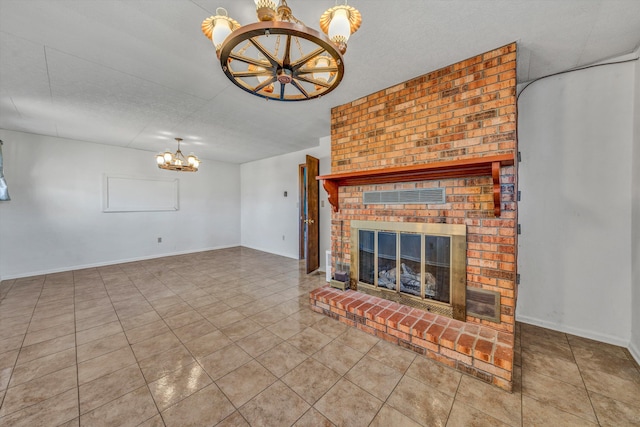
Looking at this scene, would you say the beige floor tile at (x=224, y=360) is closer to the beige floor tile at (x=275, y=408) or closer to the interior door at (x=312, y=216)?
the beige floor tile at (x=275, y=408)

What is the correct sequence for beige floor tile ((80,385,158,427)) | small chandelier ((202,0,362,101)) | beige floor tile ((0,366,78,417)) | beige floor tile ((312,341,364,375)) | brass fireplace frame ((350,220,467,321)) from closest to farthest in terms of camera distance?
small chandelier ((202,0,362,101)) < beige floor tile ((80,385,158,427)) < beige floor tile ((0,366,78,417)) < beige floor tile ((312,341,364,375)) < brass fireplace frame ((350,220,467,321))

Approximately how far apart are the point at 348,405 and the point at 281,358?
0.67 metres

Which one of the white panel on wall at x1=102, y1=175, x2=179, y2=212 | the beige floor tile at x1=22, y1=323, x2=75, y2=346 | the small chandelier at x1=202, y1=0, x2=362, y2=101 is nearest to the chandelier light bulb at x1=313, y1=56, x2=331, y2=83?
the small chandelier at x1=202, y1=0, x2=362, y2=101

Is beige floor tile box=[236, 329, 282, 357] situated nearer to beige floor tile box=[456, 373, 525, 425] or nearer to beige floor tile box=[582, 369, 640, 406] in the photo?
beige floor tile box=[456, 373, 525, 425]

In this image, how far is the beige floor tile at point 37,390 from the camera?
150cm

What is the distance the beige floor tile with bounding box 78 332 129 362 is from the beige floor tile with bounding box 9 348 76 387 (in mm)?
56

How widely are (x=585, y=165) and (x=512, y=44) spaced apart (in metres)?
1.32

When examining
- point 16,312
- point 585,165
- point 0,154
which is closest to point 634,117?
point 585,165

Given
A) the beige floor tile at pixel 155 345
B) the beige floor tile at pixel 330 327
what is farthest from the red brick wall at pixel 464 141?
the beige floor tile at pixel 155 345

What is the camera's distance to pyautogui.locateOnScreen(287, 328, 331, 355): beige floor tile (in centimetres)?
206

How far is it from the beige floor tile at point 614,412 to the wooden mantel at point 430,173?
1302 mm

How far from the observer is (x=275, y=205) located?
5.98m

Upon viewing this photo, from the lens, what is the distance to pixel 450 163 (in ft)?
6.07

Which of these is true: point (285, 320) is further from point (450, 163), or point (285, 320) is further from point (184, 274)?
point (184, 274)
